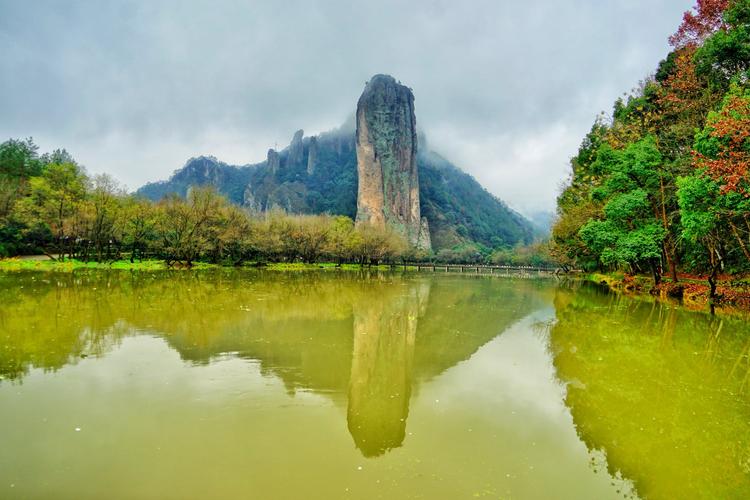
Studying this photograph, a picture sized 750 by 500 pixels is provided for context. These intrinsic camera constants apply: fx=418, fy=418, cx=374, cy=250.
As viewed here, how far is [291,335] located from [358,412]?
5.73 m

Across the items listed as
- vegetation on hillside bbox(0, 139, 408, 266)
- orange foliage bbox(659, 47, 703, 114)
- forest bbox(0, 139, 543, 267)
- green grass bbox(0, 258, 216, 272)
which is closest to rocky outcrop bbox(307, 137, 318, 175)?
forest bbox(0, 139, 543, 267)

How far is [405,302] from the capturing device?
22.2 m

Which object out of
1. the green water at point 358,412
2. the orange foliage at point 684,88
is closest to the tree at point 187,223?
the green water at point 358,412

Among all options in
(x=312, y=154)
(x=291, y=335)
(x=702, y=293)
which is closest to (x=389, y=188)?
(x=312, y=154)

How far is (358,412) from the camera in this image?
667 cm

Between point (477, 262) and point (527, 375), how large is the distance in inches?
4630

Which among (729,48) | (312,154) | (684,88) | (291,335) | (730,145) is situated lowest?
(291,335)

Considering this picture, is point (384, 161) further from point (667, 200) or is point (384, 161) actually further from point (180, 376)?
point (180, 376)

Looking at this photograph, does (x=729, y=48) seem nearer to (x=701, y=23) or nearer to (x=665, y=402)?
(x=701, y=23)

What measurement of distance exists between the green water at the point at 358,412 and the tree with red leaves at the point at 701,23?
19014mm

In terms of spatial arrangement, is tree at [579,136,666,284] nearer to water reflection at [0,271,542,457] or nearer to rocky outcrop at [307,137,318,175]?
water reflection at [0,271,542,457]

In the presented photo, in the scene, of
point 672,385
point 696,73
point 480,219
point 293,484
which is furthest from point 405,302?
point 480,219

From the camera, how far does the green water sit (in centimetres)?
466

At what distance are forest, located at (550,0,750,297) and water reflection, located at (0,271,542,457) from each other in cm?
946
